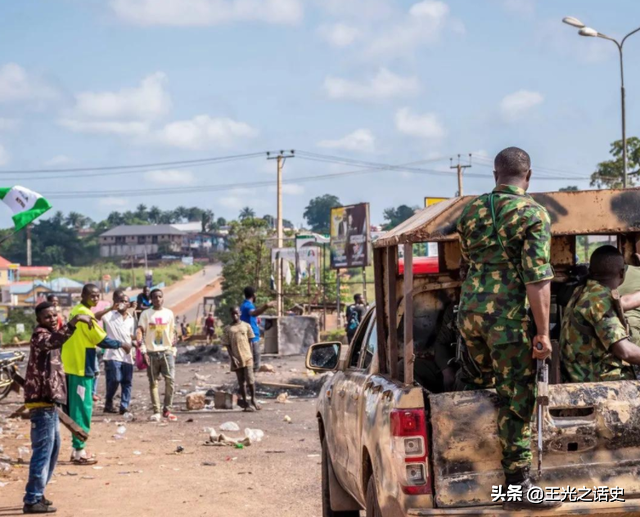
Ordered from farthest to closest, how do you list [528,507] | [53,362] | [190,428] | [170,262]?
[170,262] → [190,428] → [53,362] → [528,507]

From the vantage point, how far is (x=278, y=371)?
25.0 metres

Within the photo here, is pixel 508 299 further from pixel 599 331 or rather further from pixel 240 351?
pixel 240 351

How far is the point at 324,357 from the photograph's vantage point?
7.51m

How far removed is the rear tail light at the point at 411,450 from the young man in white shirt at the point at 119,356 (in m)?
10.9

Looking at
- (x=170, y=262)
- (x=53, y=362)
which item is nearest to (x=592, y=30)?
(x=53, y=362)

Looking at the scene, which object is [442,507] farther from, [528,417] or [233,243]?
[233,243]

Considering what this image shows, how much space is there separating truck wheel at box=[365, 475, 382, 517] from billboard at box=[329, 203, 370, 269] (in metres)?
39.3

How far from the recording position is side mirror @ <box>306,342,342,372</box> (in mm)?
7477

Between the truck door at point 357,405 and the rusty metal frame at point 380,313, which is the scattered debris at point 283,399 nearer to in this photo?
the truck door at point 357,405

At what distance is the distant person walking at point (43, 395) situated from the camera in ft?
29.0

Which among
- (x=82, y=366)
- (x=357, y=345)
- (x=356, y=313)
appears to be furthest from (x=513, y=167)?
(x=356, y=313)

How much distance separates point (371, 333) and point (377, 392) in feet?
3.54

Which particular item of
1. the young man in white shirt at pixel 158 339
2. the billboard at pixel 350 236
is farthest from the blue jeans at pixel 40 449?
the billboard at pixel 350 236

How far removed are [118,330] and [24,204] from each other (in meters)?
3.27
